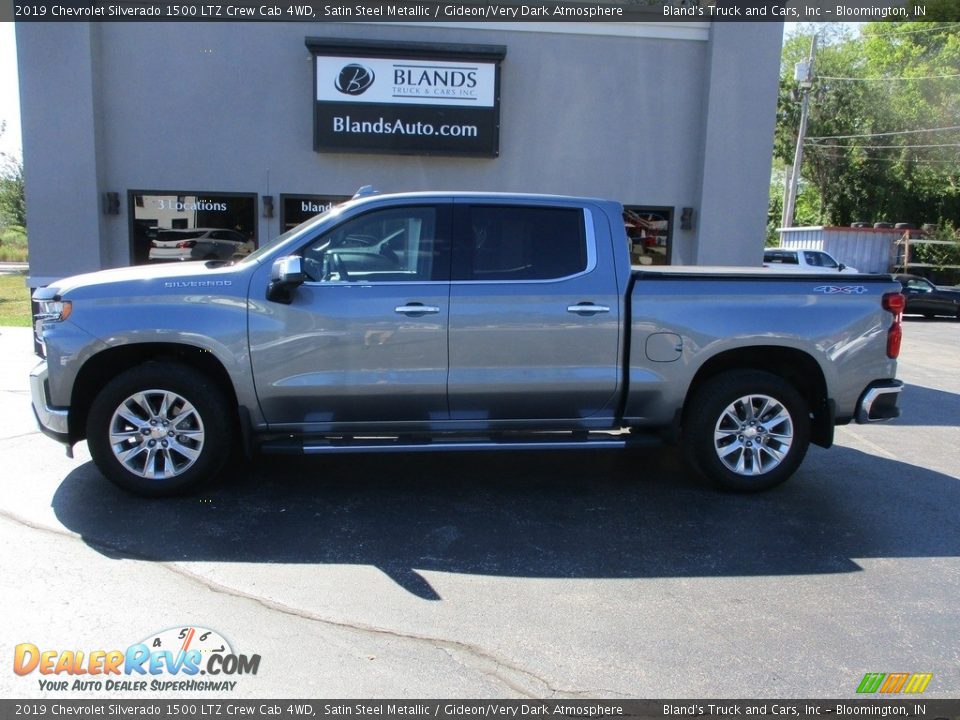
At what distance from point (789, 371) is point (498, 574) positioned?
291 cm

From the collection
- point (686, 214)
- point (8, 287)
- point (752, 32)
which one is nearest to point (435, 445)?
point (686, 214)

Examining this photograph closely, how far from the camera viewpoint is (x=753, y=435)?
5715 millimetres

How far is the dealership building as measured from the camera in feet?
35.3

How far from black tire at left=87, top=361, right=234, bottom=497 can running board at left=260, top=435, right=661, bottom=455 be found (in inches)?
15.4

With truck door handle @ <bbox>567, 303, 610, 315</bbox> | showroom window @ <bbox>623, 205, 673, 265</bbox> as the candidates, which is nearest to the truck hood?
truck door handle @ <bbox>567, 303, 610, 315</bbox>

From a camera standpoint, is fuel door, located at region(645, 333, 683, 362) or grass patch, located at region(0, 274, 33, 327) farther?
grass patch, located at region(0, 274, 33, 327)

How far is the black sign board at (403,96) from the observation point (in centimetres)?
1093

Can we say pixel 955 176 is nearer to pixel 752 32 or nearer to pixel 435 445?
pixel 752 32

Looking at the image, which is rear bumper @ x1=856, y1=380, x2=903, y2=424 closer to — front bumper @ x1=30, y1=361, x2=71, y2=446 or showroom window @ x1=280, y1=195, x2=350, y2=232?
front bumper @ x1=30, y1=361, x2=71, y2=446

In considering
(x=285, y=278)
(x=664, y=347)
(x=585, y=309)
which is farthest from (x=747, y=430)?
(x=285, y=278)

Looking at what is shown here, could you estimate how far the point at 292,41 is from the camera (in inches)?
434

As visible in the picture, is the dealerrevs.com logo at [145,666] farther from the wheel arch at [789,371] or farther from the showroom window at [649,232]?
the showroom window at [649,232]

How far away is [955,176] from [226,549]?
4681cm

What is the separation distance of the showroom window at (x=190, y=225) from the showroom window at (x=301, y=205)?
0.41 meters
